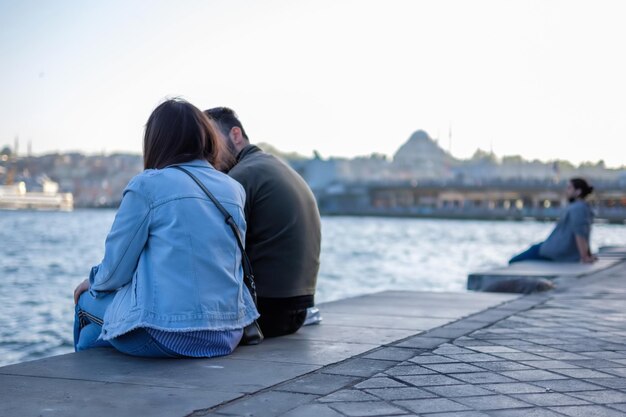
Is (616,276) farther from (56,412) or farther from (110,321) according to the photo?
(56,412)

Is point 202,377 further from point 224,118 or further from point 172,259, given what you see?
point 224,118

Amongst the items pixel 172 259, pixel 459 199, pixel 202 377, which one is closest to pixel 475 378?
pixel 202 377

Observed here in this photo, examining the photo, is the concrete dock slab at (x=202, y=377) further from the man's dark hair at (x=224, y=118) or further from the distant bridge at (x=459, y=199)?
the distant bridge at (x=459, y=199)

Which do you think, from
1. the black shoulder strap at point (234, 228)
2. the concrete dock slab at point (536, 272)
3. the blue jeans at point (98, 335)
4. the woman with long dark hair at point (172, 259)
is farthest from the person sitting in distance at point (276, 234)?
the concrete dock slab at point (536, 272)

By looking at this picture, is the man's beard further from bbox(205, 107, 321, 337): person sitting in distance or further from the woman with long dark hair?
the woman with long dark hair

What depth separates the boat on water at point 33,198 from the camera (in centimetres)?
14288

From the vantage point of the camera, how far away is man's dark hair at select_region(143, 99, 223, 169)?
3383mm

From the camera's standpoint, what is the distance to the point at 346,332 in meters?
4.39

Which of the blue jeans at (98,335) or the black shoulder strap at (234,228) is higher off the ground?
the black shoulder strap at (234,228)

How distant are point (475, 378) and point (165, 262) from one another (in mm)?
1195

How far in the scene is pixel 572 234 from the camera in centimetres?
1048

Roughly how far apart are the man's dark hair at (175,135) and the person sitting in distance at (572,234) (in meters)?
7.14

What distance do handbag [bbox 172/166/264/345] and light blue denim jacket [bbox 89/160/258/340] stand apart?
1.0 inches

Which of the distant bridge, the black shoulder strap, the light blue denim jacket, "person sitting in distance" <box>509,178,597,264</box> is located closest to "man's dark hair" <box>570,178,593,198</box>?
"person sitting in distance" <box>509,178,597,264</box>
